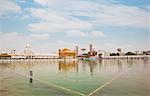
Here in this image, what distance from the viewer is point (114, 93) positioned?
1036cm

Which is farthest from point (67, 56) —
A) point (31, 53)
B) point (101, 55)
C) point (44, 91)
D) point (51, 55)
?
point (44, 91)

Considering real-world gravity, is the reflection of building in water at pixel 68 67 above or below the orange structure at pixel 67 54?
below

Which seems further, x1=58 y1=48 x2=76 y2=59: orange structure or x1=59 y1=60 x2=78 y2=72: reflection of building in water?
x1=58 y1=48 x2=76 y2=59: orange structure

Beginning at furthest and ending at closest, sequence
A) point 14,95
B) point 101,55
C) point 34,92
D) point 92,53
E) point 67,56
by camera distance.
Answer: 1. point 101,55
2. point 92,53
3. point 67,56
4. point 34,92
5. point 14,95

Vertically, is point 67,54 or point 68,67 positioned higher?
point 67,54

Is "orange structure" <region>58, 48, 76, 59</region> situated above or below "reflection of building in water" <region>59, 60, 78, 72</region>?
above

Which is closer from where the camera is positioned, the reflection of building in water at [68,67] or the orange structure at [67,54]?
the reflection of building in water at [68,67]

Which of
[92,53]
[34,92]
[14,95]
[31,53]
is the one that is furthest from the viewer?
[92,53]

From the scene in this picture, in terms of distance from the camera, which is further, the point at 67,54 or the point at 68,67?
the point at 67,54

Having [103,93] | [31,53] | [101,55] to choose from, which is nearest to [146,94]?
[103,93]

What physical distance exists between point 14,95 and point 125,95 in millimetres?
4579

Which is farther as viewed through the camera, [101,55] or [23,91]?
[101,55]

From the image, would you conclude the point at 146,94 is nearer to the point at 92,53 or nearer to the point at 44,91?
the point at 44,91

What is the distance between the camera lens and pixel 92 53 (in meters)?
92.1
